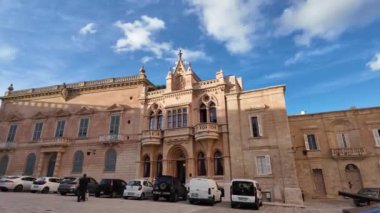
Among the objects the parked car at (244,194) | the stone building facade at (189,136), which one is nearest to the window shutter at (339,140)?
the stone building facade at (189,136)

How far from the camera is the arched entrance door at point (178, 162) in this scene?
Result: 24672 mm

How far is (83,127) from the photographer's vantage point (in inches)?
1185

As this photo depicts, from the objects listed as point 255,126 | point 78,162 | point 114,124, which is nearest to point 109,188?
point 114,124

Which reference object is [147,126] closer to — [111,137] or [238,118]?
[111,137]

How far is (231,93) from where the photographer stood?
963 inches

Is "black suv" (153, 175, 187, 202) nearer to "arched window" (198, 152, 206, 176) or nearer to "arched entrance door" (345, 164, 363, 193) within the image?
"arched window" (198, 152, 206, 176)

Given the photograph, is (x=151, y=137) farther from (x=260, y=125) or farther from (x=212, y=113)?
(x=260, y=125)

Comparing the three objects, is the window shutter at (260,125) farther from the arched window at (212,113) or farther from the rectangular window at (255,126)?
the arched window at (212,113)

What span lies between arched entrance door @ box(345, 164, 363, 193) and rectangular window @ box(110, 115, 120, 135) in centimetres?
2513

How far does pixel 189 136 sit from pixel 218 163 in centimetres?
389

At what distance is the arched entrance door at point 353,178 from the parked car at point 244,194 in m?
13.9

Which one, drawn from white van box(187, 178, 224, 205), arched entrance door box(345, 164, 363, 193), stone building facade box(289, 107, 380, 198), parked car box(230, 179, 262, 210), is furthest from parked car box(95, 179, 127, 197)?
arched entrance door box(345, 164, 363, 193)

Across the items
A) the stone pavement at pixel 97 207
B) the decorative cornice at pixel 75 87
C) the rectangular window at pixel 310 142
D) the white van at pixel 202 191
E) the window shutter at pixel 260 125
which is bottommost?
the stone pavement at pixel 97 207

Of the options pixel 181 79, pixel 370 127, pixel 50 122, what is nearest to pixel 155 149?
pixel 181 79
